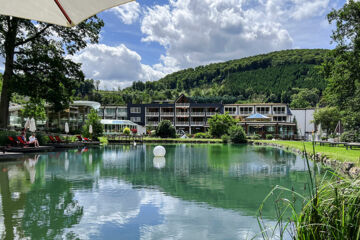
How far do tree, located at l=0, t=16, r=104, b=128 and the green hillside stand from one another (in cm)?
6741

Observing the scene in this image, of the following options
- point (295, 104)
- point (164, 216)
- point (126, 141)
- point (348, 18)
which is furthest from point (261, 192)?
point (295, 104)

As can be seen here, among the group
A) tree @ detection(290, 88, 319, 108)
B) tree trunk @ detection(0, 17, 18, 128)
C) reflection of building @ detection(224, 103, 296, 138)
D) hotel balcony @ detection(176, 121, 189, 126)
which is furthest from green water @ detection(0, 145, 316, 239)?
tree @ detection(290, 88, 319, 108)

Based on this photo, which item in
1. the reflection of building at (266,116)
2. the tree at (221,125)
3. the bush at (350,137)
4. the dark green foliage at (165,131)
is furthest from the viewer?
the reflection of building at (266,116)

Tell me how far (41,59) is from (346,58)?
1971 cm

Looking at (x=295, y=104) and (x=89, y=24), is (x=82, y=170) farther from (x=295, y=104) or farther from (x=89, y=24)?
(x=295, y=104)

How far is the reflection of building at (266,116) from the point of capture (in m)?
51.0

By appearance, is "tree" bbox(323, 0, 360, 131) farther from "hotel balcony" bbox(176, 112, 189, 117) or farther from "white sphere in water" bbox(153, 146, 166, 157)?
"hotel balcony" bbox(176, 112, 189, 117)

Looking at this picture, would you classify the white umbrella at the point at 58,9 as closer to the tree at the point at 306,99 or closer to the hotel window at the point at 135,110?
the hotel window at the point at 135,110

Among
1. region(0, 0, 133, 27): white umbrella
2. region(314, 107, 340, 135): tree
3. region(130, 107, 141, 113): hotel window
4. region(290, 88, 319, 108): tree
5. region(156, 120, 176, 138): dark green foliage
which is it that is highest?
region(290, 88, 319, 108): tree

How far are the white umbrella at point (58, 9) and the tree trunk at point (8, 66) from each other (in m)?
18.7

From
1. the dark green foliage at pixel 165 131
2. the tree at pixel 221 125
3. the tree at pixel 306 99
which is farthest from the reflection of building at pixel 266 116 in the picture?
the tree at pixel 306 99

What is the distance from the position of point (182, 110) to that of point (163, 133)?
924 inches

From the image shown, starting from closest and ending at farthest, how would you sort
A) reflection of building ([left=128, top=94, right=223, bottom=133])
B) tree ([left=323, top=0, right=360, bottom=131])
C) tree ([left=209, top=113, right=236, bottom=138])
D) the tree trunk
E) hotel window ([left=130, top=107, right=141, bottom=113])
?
the tree trunk → tree ([left=323, top=0, right=360, bottom=131]) → tree ([left=209, top=113, right=236, bottom=138]) → reflection of building ([left=128, top=94, right=223, bottom=133]) → hotel window ([left=130, top=107, right=141, bottom=113])

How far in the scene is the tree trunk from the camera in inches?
761
